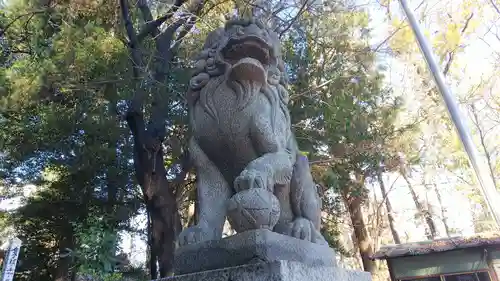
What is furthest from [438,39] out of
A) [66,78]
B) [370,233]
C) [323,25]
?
[66,78]

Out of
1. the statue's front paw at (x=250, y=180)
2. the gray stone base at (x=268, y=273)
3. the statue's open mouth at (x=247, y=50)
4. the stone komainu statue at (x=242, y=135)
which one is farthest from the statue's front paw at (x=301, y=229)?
the statue's open mouth at (x=247, y=50)

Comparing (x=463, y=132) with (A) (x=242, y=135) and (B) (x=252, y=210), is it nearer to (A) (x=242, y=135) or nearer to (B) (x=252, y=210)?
(A) (x=242, y=135)

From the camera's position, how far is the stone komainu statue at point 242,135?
83.9 inches

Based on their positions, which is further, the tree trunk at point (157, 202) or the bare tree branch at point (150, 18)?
the bare tree branch at point (150, 18)

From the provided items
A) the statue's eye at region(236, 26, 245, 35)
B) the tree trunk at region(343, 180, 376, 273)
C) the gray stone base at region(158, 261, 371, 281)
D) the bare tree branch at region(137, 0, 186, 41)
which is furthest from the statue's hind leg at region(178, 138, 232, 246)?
the tree trunk at region(343, 180, 376, 273)

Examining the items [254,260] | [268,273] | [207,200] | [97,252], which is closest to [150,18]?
[97,252]

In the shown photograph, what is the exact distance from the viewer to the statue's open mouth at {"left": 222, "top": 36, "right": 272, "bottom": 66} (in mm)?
2258

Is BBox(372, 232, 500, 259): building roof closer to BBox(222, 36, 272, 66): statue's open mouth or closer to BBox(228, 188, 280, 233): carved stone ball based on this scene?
BBox(222, 36, 272, 66): statue's open mouth

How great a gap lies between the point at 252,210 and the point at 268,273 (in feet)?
0.96

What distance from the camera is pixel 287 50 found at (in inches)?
253

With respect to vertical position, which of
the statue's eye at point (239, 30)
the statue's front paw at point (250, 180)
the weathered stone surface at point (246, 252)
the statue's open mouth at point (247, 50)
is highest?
Result: the statue's eye at point (239, 30)

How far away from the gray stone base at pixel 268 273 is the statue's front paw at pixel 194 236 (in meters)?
0.19

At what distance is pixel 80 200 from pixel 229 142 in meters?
6.45

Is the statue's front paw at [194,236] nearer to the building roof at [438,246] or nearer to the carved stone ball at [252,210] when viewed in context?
the carved stone ball at [252,210]
